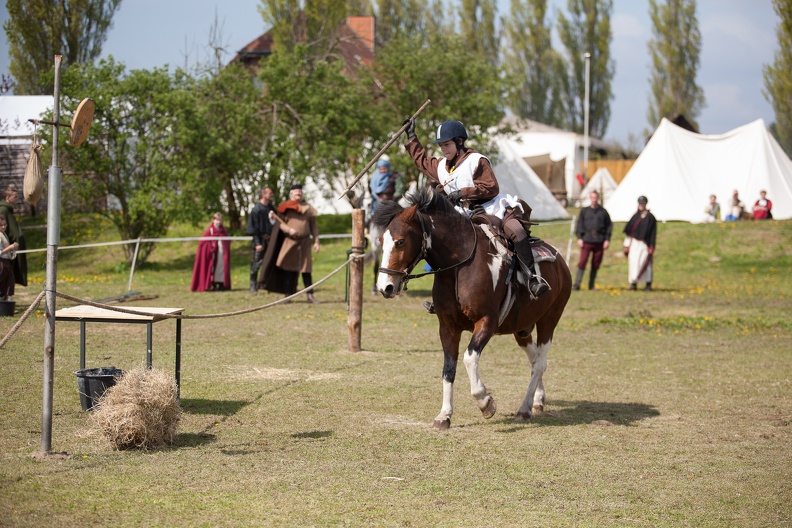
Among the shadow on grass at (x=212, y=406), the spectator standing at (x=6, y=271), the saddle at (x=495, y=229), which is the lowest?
the shadow on grass at (x=212, y=406)

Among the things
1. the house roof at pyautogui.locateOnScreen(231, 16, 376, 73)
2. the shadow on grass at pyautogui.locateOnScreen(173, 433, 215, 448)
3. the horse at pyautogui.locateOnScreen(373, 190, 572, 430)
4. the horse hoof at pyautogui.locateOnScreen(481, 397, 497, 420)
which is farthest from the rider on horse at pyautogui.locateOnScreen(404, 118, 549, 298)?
the house roof at pyautogui.locateOnScreen(231, 16, 376, 73)

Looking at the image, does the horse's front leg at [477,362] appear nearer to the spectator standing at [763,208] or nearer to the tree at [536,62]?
the spectator standing at [763,208]

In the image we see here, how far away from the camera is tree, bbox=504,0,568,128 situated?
61.2 meters

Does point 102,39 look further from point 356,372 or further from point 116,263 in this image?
point 356,372

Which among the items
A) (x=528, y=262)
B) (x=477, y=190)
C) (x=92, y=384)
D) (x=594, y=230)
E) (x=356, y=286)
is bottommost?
A: (x=92, y=384)

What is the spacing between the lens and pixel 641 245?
20297 mm

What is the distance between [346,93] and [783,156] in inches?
688

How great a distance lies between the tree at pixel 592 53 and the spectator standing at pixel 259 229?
4719cm

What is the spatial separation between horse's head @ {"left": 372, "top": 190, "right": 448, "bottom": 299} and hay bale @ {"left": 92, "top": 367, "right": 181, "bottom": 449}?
186 cm

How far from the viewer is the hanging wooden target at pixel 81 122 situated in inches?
245


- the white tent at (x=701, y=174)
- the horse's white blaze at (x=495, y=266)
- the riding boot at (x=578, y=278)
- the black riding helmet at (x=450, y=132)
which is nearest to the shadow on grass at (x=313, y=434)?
the horse's white blaze at (x=495, y=266)

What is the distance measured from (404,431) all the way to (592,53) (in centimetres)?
5715

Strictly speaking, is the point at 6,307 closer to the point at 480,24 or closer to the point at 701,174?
the point at 701,174

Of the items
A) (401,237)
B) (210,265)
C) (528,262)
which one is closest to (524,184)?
(210,265)
